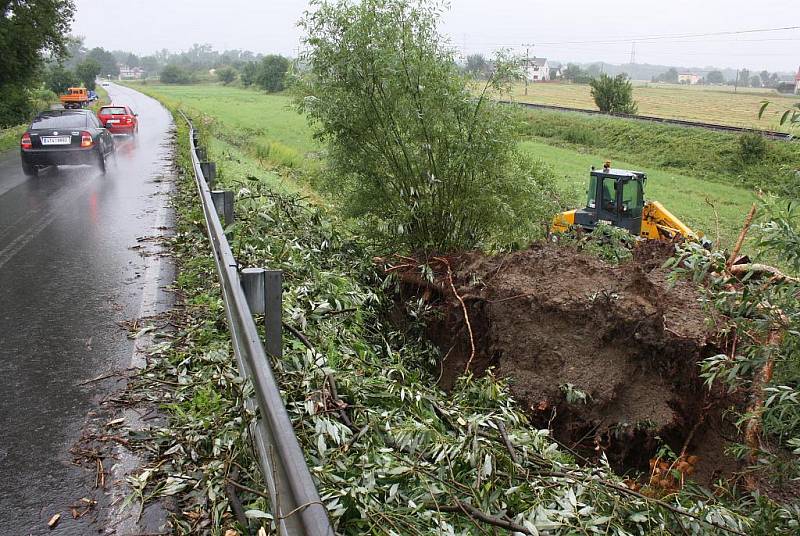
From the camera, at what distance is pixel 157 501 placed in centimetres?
348

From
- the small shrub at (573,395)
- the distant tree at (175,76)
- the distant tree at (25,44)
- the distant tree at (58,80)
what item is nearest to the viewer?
the small shrub at (573,395)

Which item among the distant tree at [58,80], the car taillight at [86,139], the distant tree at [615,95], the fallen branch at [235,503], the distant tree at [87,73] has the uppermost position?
the distant tree at [87,73]

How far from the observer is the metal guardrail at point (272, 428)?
6.88ft

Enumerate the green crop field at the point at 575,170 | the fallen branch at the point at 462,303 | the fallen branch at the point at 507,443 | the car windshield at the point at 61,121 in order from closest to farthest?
the fallen branch at the point at 507,443 < the fallen branch at the point at 462,303 < the car windshield at the point at 61,121 < the green crop field at the point at 575,170

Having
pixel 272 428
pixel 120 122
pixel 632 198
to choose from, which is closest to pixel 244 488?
pixel 272 428

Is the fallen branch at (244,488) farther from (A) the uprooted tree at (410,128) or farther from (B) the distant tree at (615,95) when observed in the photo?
(B) the distant tree at (615,95)

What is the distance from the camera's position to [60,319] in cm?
626

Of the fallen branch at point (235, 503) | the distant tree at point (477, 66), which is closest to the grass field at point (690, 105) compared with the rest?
the distant tree at point (477, 66)

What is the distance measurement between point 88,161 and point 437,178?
1176cm

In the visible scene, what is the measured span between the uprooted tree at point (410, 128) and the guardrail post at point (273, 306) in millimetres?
5913

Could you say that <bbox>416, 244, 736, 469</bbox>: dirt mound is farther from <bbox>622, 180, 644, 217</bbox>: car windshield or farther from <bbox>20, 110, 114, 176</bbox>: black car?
<bbox>20, 110, 114, 176</bbox>: black car

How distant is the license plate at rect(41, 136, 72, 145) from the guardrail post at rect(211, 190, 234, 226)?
38.3ft

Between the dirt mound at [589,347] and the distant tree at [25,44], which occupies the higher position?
the distant tree at [25,44]

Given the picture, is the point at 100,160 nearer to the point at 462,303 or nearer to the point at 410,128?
the point at 410,128
